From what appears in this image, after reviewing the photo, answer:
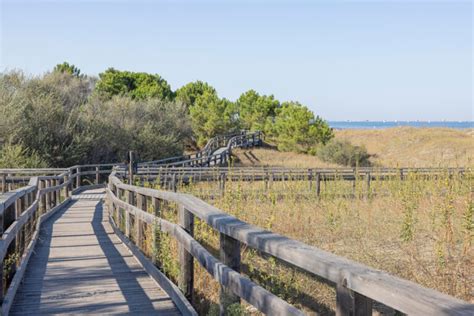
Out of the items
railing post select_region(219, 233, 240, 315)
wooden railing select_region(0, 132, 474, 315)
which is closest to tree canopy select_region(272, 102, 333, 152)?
wooden railing select_region(0, 132, 474, 315)

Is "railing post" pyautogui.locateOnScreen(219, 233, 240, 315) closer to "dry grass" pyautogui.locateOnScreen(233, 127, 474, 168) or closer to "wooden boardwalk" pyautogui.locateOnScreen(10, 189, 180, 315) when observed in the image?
"wooden boardwalk" pyautogui.locateOnScreen(10, 189, 180, 315)

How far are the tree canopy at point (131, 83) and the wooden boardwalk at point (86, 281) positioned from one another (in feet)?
215

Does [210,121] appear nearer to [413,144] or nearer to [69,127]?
[413,144]

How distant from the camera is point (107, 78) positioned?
7962cm

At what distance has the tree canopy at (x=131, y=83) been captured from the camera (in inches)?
3051

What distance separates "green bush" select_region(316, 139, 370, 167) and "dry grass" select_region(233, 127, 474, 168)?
29.7 inches

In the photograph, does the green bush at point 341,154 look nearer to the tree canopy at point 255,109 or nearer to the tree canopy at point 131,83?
the tree canopy at point 255,109

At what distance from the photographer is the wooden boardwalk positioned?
596 centimetres

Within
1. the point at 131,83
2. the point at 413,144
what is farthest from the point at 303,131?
the point at 131,83

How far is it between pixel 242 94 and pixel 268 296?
266ft

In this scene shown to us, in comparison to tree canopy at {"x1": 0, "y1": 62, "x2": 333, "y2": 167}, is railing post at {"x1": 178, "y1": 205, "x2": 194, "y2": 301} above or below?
below

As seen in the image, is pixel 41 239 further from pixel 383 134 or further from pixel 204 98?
pixel 383 134

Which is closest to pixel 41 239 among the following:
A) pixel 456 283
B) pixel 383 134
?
pixel 456 283

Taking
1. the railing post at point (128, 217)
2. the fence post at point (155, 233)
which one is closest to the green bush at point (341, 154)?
the railing post at point (128, 217)
